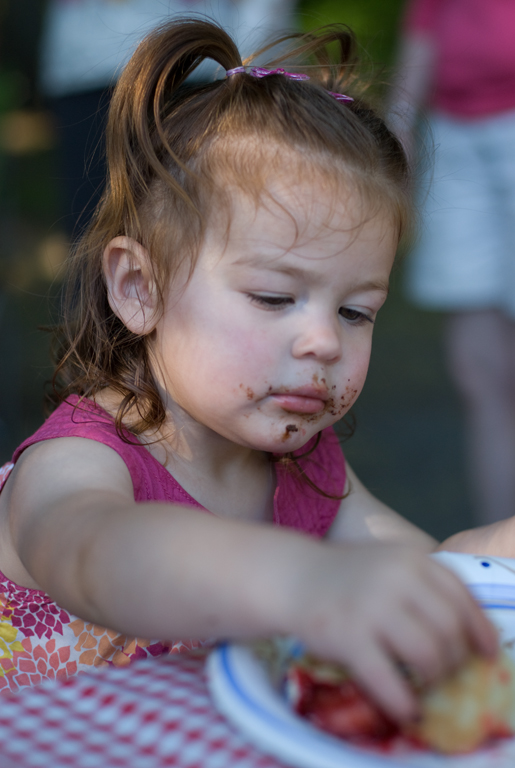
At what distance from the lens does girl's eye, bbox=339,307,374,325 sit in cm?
108

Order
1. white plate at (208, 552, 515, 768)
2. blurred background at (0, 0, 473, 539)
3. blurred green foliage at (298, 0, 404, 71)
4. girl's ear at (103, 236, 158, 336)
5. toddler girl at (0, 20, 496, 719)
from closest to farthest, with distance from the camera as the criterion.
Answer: white plate at (208, 552, 515, 768)
toddler girl at (0, 20, 496, 719)
girl's ear at (103, 236, 158, 336)
blurred background at (0, 0, 473, 539)
blurred green foliage at (298, 0, 404, 71)

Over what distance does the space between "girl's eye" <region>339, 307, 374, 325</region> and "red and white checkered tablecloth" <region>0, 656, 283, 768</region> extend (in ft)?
1.92

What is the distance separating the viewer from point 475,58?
2.04 metres

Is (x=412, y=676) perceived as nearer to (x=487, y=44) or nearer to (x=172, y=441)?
(x=172, y=441)

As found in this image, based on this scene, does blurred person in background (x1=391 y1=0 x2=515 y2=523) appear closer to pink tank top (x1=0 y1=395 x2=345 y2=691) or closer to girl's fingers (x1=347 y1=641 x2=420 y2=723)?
pink tank top (x1=0 y1=395 x2=345 y2=691)

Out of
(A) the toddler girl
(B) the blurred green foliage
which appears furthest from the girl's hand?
(B) the blurred green foliage

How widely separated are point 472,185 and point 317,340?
1.31m

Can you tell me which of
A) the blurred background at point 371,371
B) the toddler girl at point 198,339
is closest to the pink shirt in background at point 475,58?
the blurred background at point 371,371

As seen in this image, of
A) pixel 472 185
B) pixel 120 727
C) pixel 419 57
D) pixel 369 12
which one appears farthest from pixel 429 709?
pixel 369 12

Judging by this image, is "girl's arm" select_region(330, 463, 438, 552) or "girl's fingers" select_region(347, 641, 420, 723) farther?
"girl's arm" select_region(330, 463, 438, 552)

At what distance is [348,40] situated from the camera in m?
1.40

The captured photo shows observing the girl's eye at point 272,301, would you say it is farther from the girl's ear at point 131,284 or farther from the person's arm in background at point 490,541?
the person's arm in background at point 490,541

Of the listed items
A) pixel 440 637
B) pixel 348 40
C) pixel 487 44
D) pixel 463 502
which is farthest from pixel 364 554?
pixel 463 502

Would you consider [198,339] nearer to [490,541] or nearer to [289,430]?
[289,430]
